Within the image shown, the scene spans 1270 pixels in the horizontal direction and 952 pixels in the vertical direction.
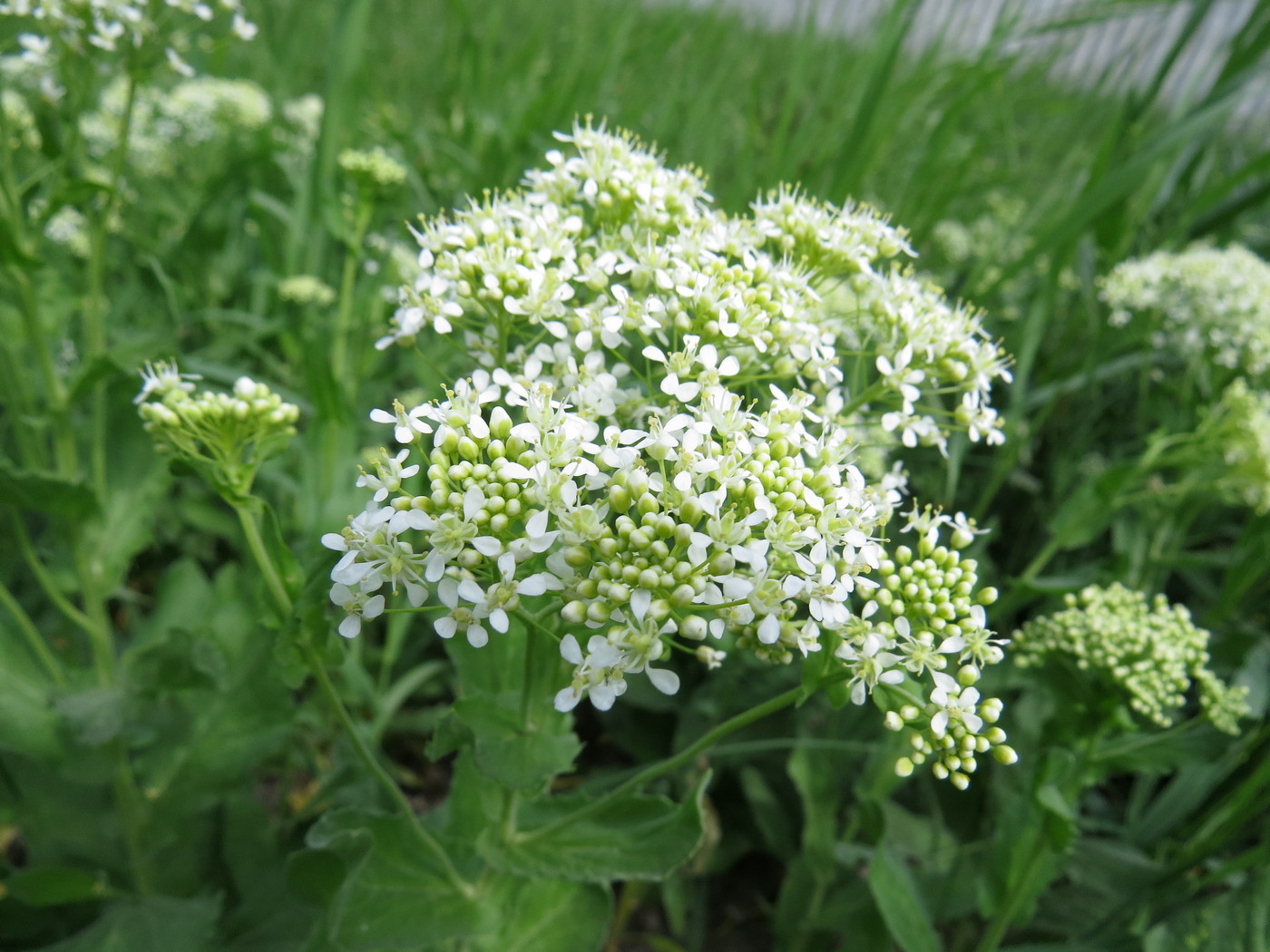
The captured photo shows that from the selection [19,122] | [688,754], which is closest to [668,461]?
[688,754]

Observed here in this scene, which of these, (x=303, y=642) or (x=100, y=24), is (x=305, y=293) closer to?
(x=100, y=24)

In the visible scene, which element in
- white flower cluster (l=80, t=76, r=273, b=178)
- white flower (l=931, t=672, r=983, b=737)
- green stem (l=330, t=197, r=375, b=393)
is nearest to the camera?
white flower (l=931, t=672, r=983, b=737)

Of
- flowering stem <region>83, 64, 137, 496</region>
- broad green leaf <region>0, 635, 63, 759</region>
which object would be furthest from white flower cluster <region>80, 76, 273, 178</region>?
broad green leaf <region>0, 635, 63, 759</region>

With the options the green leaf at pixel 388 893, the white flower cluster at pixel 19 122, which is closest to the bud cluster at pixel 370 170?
the white flower cluster at pixel 19 122


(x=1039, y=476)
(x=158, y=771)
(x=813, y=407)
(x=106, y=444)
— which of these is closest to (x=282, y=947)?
(x=158, y=771)

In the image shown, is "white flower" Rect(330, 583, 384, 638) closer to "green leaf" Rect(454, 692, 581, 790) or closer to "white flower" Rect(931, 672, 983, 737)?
"green leaf" Rect(454, 692, 581, 790)

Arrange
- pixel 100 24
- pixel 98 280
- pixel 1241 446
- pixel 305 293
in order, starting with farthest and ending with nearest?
1. pixel 305 293
2. pixel 1241 446
3. pixel 98 280
4. pixel 100 24
